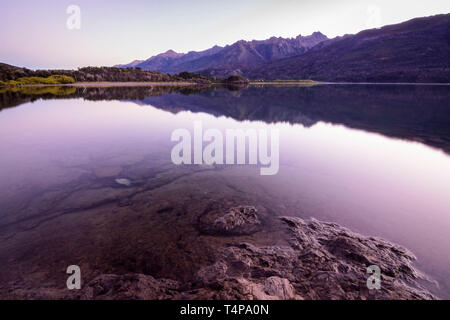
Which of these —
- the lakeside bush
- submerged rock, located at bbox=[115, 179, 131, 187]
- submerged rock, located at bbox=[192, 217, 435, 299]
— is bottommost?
submerged rock, located at bbox=[192, 217, 435, 299]

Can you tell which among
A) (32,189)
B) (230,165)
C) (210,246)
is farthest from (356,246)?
(32,189)

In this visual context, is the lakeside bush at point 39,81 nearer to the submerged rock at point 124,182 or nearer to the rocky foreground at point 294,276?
the submerged rock at point 124,182

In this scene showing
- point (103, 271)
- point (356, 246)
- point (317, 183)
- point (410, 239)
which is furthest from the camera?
point (317, 183)

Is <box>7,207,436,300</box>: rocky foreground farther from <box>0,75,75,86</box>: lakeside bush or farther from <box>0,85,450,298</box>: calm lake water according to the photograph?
<box>0,75,75,86</box>: lakeside bush

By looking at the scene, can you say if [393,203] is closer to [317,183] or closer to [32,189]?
[317,183]

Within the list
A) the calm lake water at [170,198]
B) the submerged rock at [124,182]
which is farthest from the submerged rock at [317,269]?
the submerged rock at [124,182]

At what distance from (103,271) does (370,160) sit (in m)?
18.1

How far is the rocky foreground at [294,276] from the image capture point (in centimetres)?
549

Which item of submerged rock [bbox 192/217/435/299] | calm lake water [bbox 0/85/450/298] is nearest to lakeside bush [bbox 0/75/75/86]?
calm lake water [bbox 0/85/450/298]

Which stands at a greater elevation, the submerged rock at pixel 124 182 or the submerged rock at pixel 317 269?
the submerged rock at pixel 124 182

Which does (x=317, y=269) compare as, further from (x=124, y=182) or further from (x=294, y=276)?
(x=124, y=182)

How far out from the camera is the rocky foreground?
5.49 m

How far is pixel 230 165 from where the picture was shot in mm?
15508

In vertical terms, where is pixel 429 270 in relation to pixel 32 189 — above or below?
below
